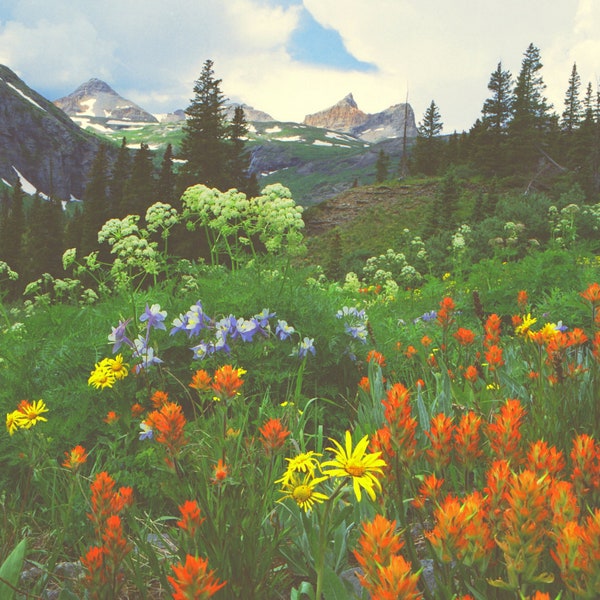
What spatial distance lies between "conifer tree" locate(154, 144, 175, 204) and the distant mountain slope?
127 metres

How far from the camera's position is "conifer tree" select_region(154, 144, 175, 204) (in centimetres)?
3253

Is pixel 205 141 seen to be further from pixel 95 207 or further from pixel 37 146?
pixel 37 146

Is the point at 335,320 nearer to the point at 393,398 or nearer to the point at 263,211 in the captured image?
the point at 263,211

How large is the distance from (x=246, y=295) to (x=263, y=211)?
1.18 metres

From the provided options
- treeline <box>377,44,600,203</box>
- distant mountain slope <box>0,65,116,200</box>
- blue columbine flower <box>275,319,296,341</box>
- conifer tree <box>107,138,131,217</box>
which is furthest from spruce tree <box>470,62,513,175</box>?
distant mountain slope <box>0,65,116,200</box>

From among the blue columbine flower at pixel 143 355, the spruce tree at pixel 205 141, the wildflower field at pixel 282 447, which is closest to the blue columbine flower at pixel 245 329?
the wildflower field at pixel 282 447

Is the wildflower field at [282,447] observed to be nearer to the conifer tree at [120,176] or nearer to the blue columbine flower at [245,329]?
the blue columbine flower at [245,329]

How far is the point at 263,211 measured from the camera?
176 inches

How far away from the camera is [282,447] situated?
1425mm

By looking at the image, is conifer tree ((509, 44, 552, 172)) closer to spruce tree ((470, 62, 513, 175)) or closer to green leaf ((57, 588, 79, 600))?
spruce tree ((470, 62, 513, 175))

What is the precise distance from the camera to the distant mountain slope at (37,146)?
148750 mm

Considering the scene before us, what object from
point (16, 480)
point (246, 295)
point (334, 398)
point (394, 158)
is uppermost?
point (394, 158)

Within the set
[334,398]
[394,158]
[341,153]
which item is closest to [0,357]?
[334,398]

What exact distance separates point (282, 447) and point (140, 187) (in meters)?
36.4
